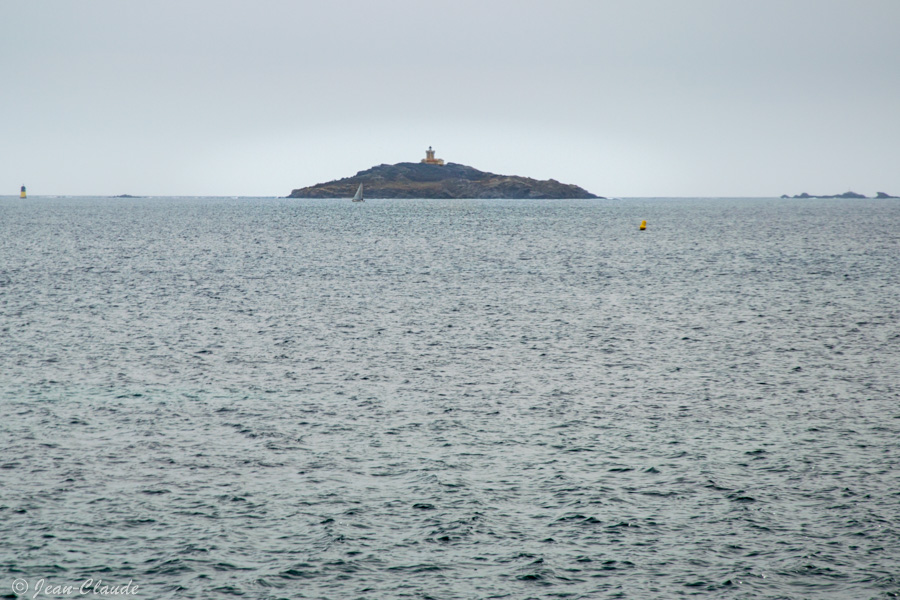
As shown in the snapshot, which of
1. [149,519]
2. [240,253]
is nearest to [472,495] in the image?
[149,519]

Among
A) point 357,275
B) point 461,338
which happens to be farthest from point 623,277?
point 461,338

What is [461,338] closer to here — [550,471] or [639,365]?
[639,365]

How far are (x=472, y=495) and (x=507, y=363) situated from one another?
1672 centimetres

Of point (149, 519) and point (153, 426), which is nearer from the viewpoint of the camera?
point (149, 519)

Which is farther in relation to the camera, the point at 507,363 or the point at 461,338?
the point at 461,338

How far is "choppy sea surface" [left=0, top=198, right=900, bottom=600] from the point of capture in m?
16.7

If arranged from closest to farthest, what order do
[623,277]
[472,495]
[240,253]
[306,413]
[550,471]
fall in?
[472,495]
[550,471]
[306,413]
[623,277]
[240,253]

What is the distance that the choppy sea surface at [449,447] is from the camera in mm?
16734

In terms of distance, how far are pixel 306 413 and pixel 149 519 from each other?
9533 mm

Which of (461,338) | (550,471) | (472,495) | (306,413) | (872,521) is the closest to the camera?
(872,521)

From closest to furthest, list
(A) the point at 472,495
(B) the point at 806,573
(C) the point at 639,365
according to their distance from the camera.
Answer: (B) the point at 806,573
(A) the point at 472,495
(C) the point at 639,365

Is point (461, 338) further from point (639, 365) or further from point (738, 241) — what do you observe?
point (738, 241)

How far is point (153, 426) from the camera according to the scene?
26.3 metres

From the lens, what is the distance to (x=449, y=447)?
963 inches
